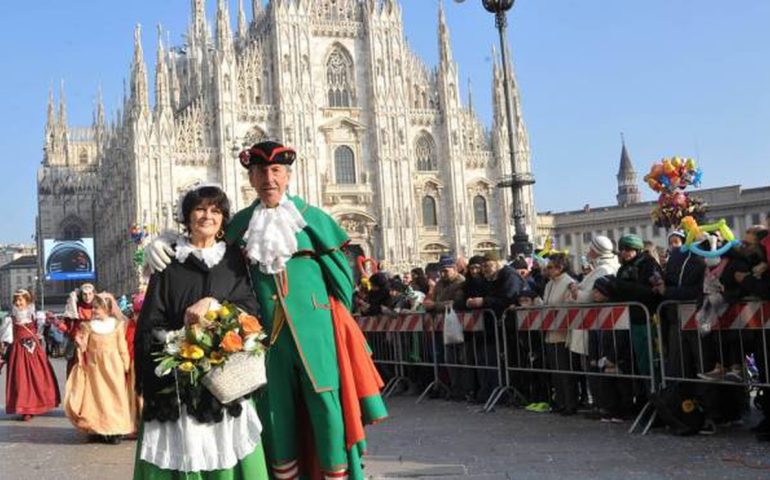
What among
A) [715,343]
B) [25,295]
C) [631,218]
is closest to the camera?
[715,343]

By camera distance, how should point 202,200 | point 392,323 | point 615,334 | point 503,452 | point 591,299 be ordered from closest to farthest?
point 202,200 → point 503,452 → point 615,334 → point 591,299 → point 392,323

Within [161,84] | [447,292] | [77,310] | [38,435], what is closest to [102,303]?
[77,310]

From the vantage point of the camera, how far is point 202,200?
410 cm

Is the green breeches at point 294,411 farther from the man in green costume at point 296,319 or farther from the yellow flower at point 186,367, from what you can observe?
the yellow flower at point 186,367

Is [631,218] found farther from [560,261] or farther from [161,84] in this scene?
[560,261]

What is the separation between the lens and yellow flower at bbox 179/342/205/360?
3.70 m

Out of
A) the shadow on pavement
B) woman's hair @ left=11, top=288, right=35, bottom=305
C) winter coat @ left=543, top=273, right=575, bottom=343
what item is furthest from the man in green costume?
woman's hair @ left=11, top=288, right=35, bottom=305

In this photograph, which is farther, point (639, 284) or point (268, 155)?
point (639, 284)

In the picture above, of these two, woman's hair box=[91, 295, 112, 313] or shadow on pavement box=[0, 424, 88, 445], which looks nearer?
shadow on pavement box=[0, 424, 88, 445]

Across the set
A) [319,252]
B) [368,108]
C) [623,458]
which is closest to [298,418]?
[319,252]

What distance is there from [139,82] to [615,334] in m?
41.5

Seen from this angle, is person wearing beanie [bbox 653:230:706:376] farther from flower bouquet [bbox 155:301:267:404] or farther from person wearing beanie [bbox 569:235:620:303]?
flower bouquet [bbox 155:301:267:404]

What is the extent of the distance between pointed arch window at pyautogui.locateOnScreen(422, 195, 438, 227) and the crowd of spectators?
38191mm

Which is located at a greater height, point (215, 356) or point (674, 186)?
point (674, 186)
